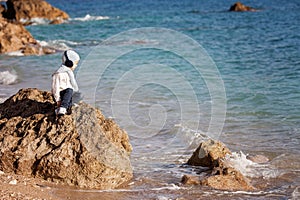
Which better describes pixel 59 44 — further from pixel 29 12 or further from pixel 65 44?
pixel 29 12

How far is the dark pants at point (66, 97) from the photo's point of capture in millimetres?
6815

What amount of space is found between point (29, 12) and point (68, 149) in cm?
4052

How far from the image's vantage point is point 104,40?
29.0m

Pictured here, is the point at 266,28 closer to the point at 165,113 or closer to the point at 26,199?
the point at 165,113

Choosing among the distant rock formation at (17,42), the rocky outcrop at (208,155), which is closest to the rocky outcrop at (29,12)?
the distant rock formation at (17,42)

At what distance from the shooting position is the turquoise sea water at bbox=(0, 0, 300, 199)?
758 cm

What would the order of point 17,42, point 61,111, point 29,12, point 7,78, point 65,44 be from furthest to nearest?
point 29,12 < point 65,44 < point 17,42 < point 7,78 < point 61,111

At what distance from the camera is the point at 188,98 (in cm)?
1331

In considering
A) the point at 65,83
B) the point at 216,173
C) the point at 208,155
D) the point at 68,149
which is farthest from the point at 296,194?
the point at 65,83

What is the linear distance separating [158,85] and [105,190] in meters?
8.72

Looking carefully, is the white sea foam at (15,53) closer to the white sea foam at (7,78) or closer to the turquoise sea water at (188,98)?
the turquoise sea water at (188,98)

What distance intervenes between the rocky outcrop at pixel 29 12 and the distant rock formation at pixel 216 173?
37.8 metres

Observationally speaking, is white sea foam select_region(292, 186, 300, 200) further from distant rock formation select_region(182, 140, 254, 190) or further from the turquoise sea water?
distant rock formation select_region(182, 140, 254, 190)

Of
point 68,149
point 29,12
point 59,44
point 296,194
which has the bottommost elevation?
point 296,194
